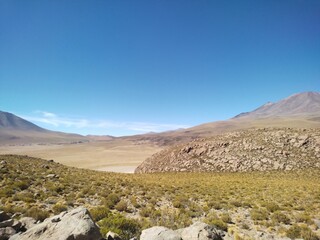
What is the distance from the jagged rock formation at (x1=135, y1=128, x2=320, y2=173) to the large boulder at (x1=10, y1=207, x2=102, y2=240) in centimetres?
4185

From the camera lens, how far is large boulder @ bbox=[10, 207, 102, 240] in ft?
24.6

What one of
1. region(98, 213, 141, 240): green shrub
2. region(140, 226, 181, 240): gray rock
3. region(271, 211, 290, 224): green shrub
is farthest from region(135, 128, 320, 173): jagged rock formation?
region(140, 226, 181, 240): gray rock

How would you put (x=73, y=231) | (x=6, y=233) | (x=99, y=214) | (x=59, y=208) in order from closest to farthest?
(x=73, y=231) < (x=6, y=233) < (x=99, y=214) < (x=59, y=208)

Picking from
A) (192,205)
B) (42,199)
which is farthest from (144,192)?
(42,199)

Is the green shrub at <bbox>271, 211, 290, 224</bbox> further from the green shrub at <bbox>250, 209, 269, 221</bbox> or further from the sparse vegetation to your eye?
the green shrub at <bbox>250, 209, 269, 221</bbox>

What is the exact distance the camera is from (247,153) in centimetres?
5078

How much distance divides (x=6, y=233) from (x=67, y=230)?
250 cm

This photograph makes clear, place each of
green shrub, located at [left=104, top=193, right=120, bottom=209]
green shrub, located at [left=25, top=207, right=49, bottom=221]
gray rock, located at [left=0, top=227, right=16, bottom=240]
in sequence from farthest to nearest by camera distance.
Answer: green shrub, located at [left=104, top=193, right=120, bottom=209]
green shrub, located at [left=25, top=207, right=49, bottom=221]
gray rock, located at [left=0, top=227, right=16, bottom=240]

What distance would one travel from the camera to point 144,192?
72.4 ft

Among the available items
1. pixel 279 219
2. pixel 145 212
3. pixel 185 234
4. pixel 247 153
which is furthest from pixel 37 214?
pixel 247 153

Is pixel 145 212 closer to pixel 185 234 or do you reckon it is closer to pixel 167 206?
pixel 167 206

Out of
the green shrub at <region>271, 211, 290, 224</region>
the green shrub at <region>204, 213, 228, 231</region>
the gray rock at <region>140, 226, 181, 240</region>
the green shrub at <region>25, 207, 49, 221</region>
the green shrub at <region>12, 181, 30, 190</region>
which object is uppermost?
the green shrub at <region>12, 181, 30, 190</region>

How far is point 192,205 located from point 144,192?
5740 mm

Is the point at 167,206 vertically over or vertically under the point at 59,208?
under
